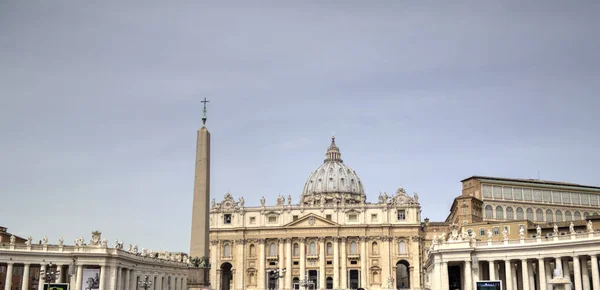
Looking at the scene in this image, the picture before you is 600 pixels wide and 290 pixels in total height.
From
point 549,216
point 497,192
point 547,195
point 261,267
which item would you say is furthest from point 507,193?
point 261,267

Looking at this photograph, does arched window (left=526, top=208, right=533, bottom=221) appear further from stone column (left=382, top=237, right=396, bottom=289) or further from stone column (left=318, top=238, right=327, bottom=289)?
stone column (left=318, top=238, right=327, bottom=289)

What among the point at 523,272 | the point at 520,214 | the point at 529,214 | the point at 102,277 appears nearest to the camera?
the point at 523,272

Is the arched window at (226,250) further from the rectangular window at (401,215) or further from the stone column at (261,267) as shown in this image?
the rectangular window at (401,215)

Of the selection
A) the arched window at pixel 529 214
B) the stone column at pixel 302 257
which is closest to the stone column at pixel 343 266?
the stone column at pixel 302 257

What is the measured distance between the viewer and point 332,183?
534 ft

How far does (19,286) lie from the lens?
85.2 metres

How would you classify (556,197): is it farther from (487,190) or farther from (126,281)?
(126,281)

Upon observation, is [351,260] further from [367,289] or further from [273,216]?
[273,216]

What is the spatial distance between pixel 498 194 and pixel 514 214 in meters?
3.72

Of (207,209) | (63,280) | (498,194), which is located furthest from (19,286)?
(498,194)

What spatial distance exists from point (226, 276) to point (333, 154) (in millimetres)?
57118

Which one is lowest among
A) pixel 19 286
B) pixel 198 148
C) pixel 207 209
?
pixel 19 286

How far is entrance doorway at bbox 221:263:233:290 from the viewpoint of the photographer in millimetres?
121062

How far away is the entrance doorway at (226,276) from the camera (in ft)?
397
